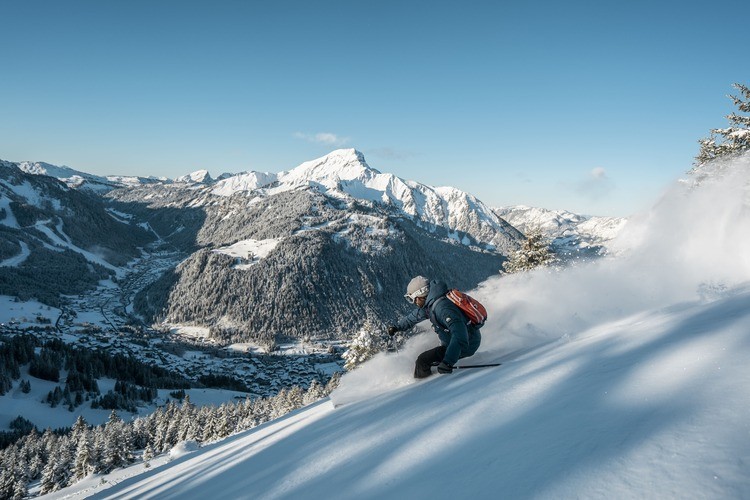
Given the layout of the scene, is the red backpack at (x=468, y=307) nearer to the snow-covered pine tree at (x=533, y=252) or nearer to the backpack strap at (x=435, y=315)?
the backpack strap at (x=435, y=315)

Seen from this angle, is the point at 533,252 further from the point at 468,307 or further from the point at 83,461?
the point at 83,461

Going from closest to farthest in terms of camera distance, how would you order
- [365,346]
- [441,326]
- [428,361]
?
[441,326]
[428,361]
[365,346]

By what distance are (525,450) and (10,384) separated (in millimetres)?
142528

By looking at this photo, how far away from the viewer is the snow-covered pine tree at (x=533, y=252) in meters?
29.8

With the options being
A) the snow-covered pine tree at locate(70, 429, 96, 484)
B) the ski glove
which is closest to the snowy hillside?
the ski glove

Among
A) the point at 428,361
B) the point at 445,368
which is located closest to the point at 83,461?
the point at 428,361

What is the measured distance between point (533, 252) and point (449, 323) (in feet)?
84.4

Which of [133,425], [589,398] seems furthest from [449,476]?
[133,425]

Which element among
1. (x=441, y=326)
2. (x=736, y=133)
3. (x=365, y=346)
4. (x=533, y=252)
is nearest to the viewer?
(x=441, y=326)

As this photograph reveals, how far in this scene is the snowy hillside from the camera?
2438 mm

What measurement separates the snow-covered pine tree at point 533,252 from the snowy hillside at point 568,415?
2009cm

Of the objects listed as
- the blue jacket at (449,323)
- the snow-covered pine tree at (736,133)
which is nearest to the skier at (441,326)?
the blue jacket at (449,323)

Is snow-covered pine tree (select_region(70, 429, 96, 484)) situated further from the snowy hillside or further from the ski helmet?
the ski helmet

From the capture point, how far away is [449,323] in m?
7.20
